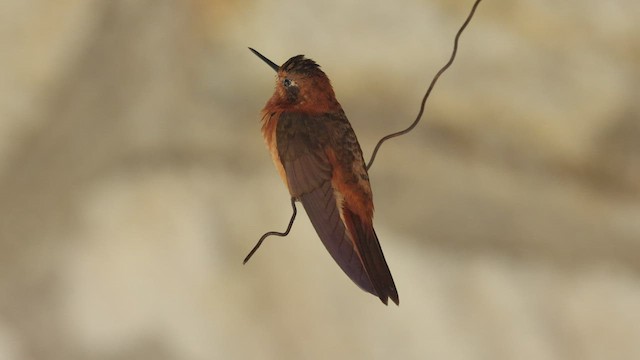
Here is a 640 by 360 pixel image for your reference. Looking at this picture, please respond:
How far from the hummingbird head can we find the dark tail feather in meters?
0.15

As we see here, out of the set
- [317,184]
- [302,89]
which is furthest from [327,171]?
[302,89]

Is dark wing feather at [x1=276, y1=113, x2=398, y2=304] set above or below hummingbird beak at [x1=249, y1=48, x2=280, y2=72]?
below

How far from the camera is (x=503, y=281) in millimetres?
870

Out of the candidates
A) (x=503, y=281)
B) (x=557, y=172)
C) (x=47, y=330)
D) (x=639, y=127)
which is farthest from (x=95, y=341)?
(x=639, y=127)

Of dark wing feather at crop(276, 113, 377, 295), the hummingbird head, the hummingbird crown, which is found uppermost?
the hummingbird crown

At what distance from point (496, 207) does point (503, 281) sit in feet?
0.34

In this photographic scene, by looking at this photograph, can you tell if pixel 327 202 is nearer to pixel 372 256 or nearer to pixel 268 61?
pixel 372 256

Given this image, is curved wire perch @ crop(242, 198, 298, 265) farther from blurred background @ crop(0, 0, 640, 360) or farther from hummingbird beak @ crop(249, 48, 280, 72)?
hummingbird beak @ crop(249, 48, 280, 72)

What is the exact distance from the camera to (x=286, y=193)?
87cm

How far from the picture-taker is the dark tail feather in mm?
818

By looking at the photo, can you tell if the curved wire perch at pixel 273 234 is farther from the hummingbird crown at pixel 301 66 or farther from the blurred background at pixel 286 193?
the hummingbird crown at pixel 301 66

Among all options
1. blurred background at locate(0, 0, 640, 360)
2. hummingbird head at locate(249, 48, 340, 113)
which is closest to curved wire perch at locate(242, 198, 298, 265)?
blurred background at locate(0, 0, 640, 360)

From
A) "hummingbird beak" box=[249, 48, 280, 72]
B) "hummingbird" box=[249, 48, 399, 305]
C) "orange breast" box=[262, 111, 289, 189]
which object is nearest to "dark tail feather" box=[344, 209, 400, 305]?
"hummingbird" box=[249, 48, 399, 305]

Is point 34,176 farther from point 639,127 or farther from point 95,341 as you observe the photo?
point 639,127
